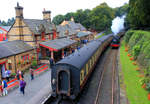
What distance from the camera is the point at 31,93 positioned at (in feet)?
40.6

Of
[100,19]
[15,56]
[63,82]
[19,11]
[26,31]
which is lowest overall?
[63,82]

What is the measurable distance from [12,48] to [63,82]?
11744 mm

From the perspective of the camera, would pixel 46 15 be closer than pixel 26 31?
No

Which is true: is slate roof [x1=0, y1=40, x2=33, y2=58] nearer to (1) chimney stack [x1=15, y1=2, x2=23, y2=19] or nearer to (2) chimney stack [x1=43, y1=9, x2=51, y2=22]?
(1) chimney stack [x1=15, y1=2, x2=23, y2=19]

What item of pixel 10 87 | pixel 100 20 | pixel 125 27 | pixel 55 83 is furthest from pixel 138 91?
Answer: pixel 100 20

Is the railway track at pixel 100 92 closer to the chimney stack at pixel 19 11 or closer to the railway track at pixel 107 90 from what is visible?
the railway track at pixel 107 90

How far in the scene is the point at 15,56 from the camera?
1716 cm

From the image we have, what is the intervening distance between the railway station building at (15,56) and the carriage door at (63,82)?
904 cm

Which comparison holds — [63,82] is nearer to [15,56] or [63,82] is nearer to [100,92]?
[100,92]

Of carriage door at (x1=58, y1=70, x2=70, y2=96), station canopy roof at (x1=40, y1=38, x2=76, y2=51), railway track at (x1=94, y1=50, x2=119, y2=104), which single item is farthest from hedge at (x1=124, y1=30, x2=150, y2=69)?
station canopy roof at (x1=40, y1=38, x2=76, y2=51)

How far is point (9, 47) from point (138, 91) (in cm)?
1666

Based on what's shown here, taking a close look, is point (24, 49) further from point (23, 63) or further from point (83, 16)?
point (83, 16)

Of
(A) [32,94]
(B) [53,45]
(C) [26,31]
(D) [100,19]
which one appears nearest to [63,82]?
(A) [32,94]

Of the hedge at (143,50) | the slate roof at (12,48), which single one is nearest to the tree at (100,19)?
the hedge at (143,50)
